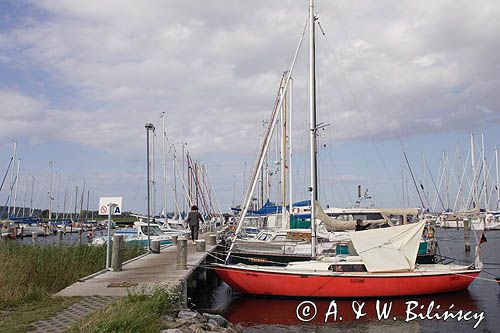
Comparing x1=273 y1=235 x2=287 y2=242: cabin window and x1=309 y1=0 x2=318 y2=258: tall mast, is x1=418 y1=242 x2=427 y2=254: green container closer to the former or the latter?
x1=273 y1=235 x2=287 y2=242: cabin window

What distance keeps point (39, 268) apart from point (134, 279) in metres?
2.71

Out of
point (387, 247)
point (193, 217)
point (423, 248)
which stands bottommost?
point (423, 248)

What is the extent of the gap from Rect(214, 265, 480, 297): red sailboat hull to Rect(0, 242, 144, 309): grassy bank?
17.1 ft

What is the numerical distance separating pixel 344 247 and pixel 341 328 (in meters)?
8.10

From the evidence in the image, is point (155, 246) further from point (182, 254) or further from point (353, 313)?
point (353, 313)

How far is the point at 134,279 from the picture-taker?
47.8ft

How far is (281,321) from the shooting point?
16594 mm

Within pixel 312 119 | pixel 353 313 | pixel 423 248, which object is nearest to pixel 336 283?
pixel 353 313

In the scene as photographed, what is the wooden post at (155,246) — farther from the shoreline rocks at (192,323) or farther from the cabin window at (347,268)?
the shoreline rocks at (192,323)

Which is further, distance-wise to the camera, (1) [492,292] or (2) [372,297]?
(1) [492,292]

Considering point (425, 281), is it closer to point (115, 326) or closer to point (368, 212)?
point (368, 212)

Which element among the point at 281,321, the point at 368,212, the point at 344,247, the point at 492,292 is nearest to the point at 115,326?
the point at 281,321

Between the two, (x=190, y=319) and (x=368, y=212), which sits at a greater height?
(x=368, y=212)

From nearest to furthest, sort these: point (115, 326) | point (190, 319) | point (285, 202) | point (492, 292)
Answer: point (115, 326) → point (190, 319) → point (492, 292) → point (285, 202)
